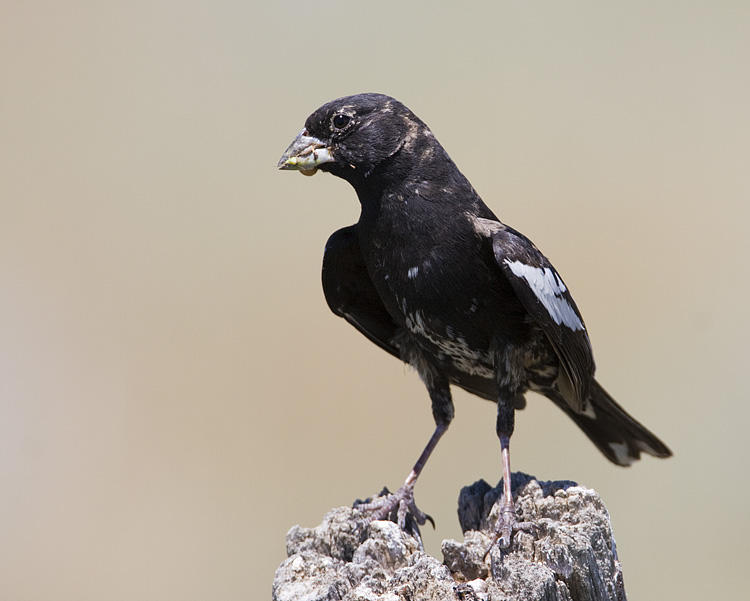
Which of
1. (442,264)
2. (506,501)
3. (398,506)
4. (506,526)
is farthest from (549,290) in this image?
(398,506)

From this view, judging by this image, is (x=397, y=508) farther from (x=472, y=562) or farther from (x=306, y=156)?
(x=306, y=156)

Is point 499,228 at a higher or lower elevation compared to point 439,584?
higher

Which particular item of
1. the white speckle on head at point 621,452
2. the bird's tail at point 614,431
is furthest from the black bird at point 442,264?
the white speckle on head at point 621,452

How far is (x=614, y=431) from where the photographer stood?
595cm

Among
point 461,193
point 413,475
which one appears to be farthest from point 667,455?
point 461,193

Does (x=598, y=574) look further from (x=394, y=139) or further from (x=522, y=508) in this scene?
(x=394, y=139)

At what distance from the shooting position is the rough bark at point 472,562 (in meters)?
3.71

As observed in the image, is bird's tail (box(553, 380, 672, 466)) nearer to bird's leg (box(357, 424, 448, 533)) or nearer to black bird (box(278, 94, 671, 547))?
black bird (box(278, 94, 671, 547))

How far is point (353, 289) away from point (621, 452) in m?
1.94

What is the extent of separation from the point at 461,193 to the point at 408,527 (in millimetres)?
1752

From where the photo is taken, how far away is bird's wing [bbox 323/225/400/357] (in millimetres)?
5504

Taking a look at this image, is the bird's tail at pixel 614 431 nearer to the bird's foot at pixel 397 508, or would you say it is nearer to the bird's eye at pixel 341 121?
the bird's foot at pixel 397 508

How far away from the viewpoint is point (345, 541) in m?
4.41

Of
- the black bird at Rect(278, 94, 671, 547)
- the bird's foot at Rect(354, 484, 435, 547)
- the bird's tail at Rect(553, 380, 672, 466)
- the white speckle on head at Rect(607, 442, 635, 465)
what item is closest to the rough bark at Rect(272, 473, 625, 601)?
the bird's foot at Rect(354, 484, 435, 547)
